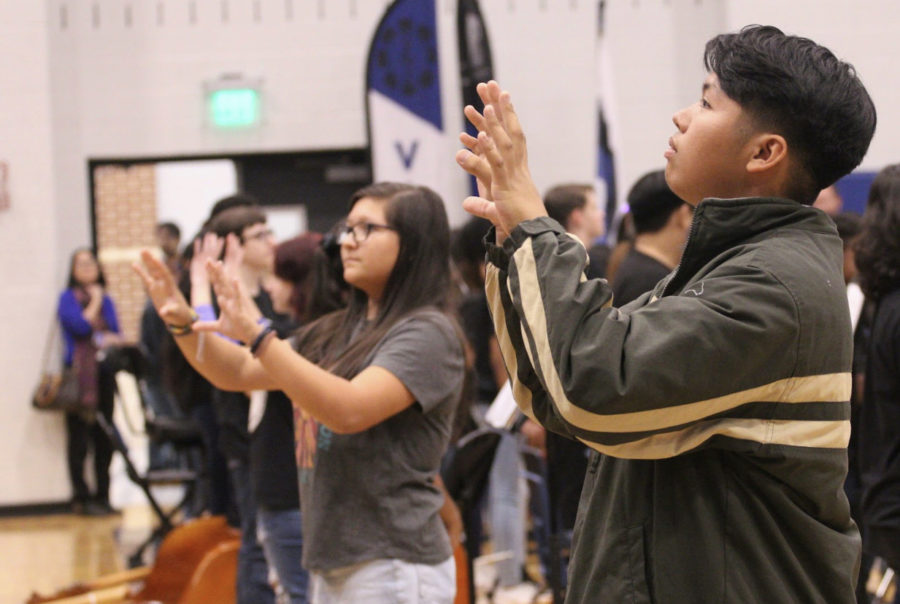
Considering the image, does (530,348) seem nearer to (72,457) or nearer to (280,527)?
(280,527)

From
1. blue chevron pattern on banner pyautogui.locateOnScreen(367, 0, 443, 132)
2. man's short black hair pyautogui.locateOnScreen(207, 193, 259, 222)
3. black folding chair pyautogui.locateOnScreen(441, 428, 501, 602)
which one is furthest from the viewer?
blue chevron pattern on banner pyautogui.locateOnScreen(367, 0, 443, 132)

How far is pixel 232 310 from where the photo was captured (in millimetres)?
2135

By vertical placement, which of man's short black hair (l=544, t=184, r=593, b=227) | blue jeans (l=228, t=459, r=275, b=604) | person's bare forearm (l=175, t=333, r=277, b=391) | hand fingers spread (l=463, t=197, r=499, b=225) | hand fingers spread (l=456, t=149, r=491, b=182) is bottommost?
blue jeans (l=228, t=459, r=275, b=604)

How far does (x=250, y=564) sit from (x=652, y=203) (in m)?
1.80

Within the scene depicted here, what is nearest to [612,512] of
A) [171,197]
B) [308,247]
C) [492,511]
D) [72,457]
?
[308,247]

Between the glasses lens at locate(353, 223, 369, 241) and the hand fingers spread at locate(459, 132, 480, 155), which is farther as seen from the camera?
the glasses lens at locate(353, 223, 369, 241)

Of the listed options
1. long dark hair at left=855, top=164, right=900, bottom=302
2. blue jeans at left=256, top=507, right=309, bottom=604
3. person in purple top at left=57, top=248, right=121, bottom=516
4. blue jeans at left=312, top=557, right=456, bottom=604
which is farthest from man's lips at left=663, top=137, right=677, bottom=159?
person in purple top at left=57, top=248, right=121, bottom=516

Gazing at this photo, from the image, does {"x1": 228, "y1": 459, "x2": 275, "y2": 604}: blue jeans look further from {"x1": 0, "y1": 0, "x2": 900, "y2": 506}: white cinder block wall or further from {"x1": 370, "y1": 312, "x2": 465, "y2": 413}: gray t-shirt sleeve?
{"x1": 0, "y1": 0, "x2": 900, "y2": 506}: white cinder block wall

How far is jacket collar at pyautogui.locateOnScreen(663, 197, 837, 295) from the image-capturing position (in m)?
1.42

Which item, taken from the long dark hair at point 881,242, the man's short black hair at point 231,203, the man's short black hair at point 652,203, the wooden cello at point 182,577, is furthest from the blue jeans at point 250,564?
the long dark hair at point 881,242

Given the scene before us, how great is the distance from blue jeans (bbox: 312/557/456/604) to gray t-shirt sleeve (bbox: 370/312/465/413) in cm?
34

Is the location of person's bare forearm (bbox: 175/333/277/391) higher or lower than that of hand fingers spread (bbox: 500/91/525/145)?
lower

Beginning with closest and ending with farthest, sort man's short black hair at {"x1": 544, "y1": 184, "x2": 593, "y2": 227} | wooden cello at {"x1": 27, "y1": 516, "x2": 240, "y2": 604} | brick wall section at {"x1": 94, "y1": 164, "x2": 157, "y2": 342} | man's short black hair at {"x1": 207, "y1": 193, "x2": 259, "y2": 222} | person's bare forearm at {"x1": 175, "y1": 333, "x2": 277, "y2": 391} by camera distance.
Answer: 1. person's bare forearm at {"x1": 175, "y1": 333, "x2": 277, "y2": 391}
2. wooden cello at {"x1": 27, "y1": 516, "x2": 240, "y2": 604}
3. man's short black hair at {"x1": 207, "y1": 193, "x2": 259, "y2": 222}
4. man's short black hair at {"x1": 544, "y1": 184, "x2": 593, "y2": 227}
5. brick wall section at {"x1": 94, "y1": 164, "x2": 157, "y2": 342}

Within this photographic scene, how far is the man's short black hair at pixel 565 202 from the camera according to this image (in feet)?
16.1
